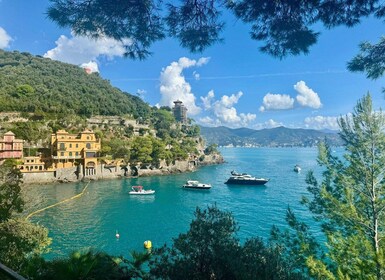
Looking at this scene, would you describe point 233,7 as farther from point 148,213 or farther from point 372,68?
point 148,213

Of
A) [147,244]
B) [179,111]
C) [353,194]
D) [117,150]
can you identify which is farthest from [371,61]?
[179,111]

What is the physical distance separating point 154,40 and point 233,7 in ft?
4.56

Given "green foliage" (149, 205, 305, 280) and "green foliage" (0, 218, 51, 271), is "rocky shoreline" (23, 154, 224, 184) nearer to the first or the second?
"green foliage" (0, 218, 51, 271)

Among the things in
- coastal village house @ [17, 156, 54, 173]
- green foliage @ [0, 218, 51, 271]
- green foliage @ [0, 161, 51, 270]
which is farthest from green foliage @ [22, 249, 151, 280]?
coastal village house @ [17, 156, 54, 173]

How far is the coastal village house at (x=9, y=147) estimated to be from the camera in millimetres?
33906

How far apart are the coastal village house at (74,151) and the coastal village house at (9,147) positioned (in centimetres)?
418

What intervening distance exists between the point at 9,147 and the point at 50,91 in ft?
74.9

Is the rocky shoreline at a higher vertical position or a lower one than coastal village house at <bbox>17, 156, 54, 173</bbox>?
lower

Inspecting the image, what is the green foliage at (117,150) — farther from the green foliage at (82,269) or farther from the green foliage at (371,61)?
the green foliage at (371,61)

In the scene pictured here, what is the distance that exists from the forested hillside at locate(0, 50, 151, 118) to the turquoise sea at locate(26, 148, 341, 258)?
767 inches

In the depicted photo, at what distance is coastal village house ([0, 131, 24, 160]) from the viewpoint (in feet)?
111

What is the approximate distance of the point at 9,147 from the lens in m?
34.3

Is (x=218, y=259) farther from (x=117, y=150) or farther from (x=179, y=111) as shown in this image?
(x=179, y=111)

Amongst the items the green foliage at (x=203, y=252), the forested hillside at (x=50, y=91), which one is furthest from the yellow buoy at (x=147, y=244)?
the forested hillside at (x=50, y=91)
